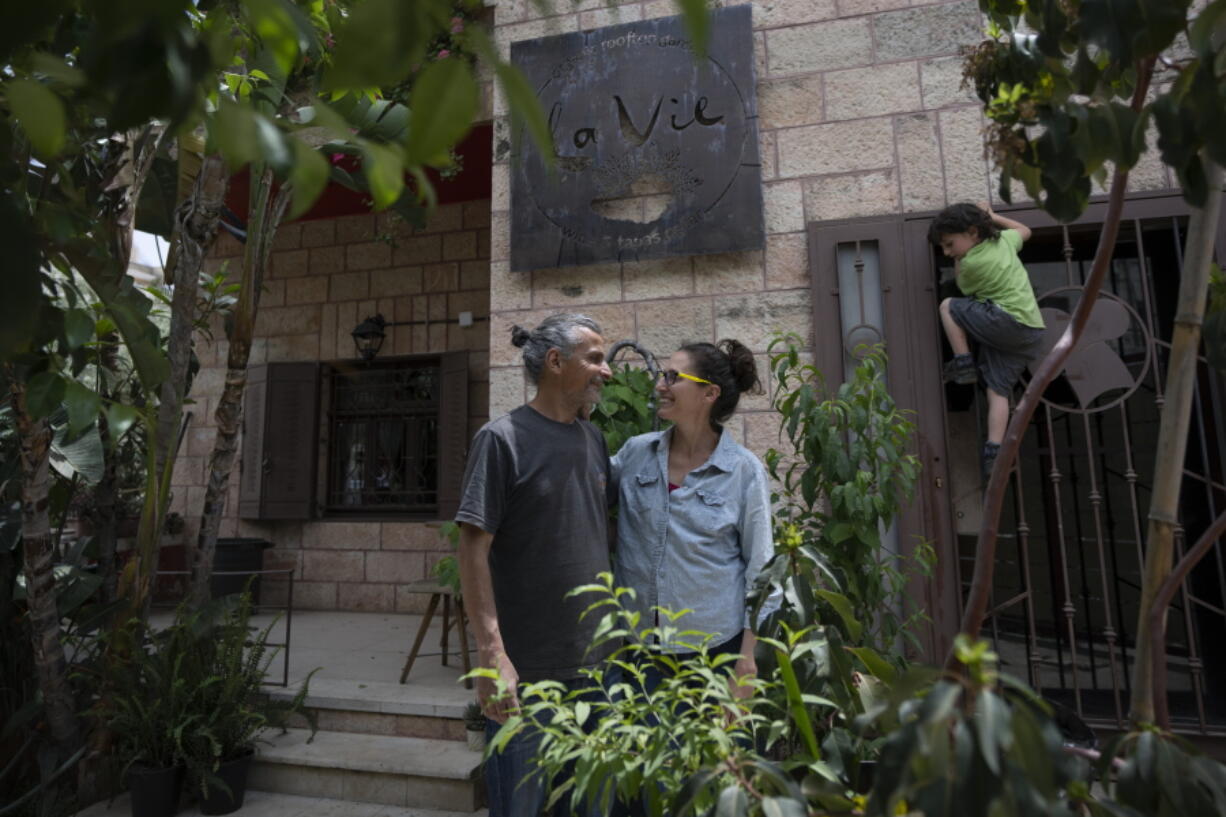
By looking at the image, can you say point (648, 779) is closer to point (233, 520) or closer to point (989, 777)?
point (989, 777)

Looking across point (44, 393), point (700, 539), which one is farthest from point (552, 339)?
point (44, 393)

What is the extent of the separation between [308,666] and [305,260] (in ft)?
13.4

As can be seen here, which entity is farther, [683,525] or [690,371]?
[690,371]

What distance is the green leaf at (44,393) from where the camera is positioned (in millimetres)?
1339

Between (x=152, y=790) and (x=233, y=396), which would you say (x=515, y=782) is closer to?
(x=152, y=790)

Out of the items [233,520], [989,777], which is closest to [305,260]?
[233,520]

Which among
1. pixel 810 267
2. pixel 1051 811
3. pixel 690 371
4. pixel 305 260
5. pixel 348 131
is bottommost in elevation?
pixel 1051 811

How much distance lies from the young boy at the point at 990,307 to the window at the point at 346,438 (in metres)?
4.12

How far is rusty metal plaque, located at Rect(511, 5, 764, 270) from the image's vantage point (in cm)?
382

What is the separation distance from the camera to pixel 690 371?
2.29m

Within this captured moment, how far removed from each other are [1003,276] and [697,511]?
6.52 ft

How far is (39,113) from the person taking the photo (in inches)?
19.8

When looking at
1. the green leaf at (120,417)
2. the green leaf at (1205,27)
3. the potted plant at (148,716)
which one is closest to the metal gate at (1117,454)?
the green leaf at (1205,27)

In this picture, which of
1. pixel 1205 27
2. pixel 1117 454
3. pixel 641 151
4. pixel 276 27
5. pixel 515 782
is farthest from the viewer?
pixel 641 151
